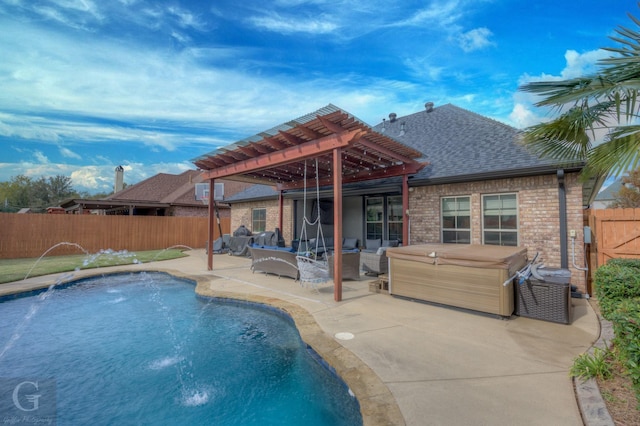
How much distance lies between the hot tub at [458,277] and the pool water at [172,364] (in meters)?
2.62

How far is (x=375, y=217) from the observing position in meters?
11.5

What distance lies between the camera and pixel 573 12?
6488 millimetres

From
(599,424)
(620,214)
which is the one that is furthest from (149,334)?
(620,214)

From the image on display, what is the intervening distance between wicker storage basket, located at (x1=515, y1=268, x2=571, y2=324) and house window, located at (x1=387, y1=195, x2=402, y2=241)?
560 cm

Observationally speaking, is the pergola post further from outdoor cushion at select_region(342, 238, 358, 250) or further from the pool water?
the pool water

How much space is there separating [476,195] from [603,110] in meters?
4.23

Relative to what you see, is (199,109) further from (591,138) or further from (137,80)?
(591,138)

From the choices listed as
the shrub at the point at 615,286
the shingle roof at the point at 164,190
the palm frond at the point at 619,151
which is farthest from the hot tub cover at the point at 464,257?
the shingle roof at the point at 164,190

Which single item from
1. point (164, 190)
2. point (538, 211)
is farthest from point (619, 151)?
point (164, 190)

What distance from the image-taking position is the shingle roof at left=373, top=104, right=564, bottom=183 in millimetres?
7368

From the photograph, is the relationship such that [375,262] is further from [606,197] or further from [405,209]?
[606,197]

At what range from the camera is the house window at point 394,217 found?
1060cm

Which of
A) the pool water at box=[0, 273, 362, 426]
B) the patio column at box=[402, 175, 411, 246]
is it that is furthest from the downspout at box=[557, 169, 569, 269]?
the pool water at box=[0, 273, 362, 426]

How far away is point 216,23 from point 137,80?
3.57m
